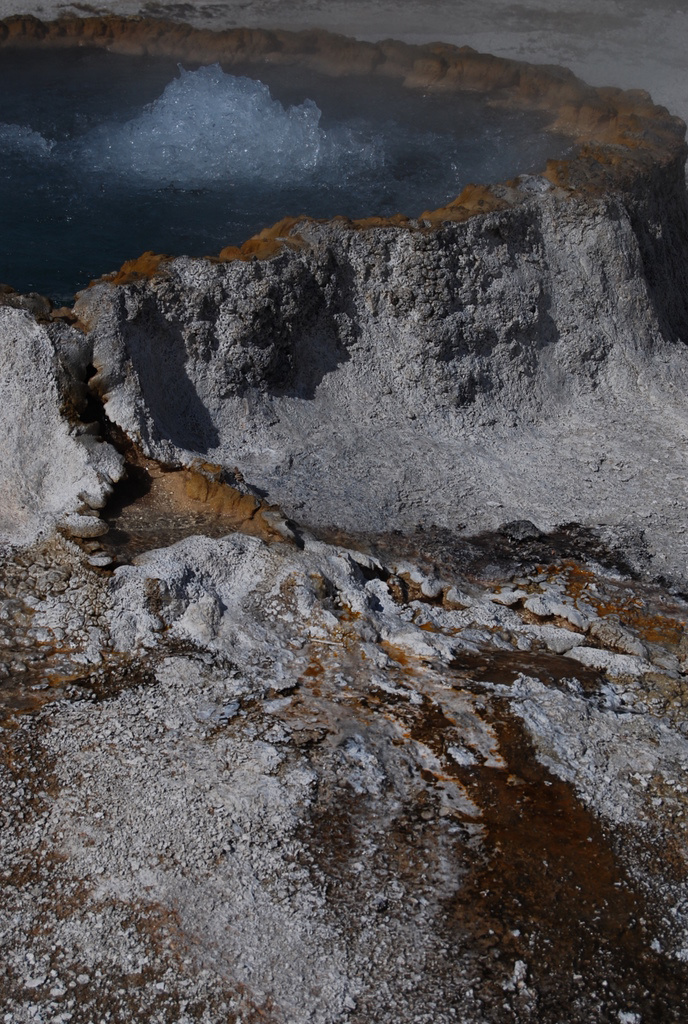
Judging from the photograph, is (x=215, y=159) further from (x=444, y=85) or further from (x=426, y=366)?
(x=426, y=366)

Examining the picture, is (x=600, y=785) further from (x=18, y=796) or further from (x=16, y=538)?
(x=16, y=538)

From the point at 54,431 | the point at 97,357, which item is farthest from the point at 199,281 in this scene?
the point at 54,431

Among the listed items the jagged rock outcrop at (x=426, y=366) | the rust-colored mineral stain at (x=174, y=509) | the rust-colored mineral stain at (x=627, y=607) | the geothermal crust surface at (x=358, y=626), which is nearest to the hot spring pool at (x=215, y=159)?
the jagged rock outcrop at (x=426, y=366)

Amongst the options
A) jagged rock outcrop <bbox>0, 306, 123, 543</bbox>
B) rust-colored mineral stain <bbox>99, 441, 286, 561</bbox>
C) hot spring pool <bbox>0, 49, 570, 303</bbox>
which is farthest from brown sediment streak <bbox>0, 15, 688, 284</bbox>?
rust-colored mineral stain <bbox>99, 441, 286, 561</bbox>

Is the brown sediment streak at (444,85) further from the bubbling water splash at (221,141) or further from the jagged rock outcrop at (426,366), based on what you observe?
the bubbling water splash at (221,141)

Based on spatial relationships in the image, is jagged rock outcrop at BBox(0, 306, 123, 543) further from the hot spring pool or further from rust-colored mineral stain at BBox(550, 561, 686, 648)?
the hot spring pool

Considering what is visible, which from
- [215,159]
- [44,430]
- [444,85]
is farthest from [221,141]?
[44,430]
